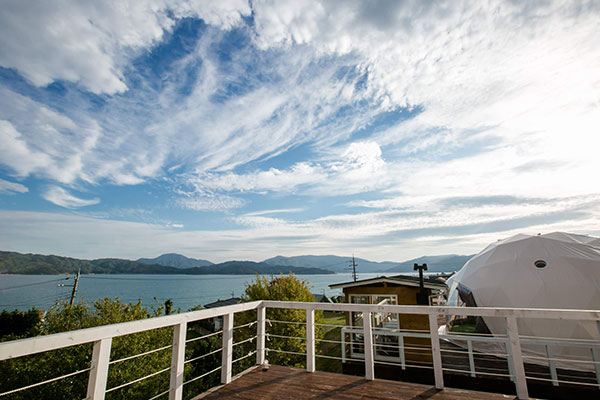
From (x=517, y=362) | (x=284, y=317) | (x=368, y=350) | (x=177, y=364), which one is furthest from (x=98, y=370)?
(x=284, y=317)

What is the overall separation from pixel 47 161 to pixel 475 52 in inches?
484

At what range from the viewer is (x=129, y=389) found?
11.6 metres

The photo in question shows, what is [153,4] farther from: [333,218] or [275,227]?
[333,218]

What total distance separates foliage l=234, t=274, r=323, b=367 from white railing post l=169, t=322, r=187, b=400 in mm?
7792

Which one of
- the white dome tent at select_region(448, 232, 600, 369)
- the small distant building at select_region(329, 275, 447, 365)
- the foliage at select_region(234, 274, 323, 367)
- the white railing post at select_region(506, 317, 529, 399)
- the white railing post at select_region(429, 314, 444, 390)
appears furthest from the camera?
the foliage at select_region(234, 274, 323, 367)

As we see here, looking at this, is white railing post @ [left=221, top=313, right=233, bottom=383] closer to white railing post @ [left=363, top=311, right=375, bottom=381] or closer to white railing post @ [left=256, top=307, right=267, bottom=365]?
white railing post @ [left=256, top=307, right=267, bottom=365]

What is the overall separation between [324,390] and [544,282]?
935 cm

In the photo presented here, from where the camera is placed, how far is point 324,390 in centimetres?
326

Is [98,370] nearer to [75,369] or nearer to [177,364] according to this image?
[177,364]

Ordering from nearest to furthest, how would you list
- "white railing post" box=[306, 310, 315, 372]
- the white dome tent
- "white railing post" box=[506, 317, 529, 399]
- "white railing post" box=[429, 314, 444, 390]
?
"white railing post" box=[506, 317, 529, 399] → "white railing post" box=[429, 314, 444, 390] → "white railing post" box=[306, 310, 315, 372] → the white dome tent

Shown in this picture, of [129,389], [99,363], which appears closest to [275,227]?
[129,389]

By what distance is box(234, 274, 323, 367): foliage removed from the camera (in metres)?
10.7

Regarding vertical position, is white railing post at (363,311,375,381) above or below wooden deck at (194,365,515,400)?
above

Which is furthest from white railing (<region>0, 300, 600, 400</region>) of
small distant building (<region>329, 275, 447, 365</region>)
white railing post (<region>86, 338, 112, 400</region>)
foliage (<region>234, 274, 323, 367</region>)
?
foliage (<region>234, 274, 323, 367</region>)
